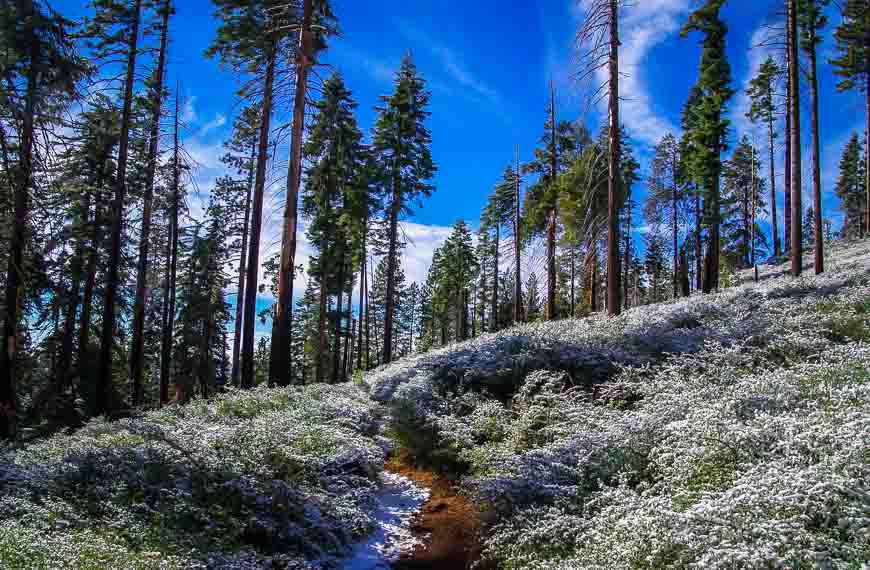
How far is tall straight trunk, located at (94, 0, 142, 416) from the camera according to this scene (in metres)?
14.4

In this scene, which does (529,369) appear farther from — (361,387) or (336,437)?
(361,387)

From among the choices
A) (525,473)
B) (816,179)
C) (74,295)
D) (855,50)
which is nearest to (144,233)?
(74,295)

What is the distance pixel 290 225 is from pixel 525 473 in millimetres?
9702

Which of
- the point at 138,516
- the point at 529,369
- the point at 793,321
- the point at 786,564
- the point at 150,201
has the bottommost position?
Result: the point at 138,516

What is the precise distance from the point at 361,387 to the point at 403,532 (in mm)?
9236

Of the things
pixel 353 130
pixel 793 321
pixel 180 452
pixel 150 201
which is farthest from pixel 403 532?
pixel 353 130

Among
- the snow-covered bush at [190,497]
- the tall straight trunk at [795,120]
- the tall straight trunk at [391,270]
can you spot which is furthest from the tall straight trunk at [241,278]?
the tall straight trunk at [795,120]

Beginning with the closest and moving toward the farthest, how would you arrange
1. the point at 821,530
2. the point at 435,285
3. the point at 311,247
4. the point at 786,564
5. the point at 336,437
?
the point at 786,564, the point at 821,530, the point at 336,437, the point at 311,247, the point at 435,285

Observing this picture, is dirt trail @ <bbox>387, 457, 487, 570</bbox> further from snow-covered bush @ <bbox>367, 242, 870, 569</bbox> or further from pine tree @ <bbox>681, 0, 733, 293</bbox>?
pine tree @ <bbox>681, 0, 733, 293</bbox>

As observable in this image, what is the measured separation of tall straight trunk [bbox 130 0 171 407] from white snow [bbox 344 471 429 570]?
41.3ft

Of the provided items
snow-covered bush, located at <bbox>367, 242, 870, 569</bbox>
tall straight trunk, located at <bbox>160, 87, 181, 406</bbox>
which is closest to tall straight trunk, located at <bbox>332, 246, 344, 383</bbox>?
tall straight trunk, located at <bbox>160, 87, 181, 406</bbox>

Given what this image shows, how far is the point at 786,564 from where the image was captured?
3.21m

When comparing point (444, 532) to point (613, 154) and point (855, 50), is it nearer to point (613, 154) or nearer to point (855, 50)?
point (613, 154)

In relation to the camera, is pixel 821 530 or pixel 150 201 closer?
pixel 821 530
